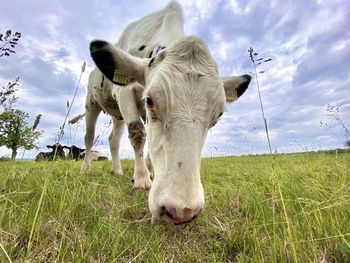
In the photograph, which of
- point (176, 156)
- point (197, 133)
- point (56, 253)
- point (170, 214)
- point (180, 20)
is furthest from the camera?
point (180, 20)

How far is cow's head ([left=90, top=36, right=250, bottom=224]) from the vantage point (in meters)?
1.93

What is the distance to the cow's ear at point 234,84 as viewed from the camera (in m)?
3.75

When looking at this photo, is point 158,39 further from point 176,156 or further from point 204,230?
point 204,230

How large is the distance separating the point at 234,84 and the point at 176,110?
5.19ft

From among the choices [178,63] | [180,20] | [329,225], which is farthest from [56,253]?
[180,20]

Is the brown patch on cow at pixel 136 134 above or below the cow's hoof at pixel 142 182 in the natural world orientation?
above

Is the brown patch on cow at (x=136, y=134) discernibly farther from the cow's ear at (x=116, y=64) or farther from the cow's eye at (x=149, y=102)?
the cow's eye at (x=149, y=102)

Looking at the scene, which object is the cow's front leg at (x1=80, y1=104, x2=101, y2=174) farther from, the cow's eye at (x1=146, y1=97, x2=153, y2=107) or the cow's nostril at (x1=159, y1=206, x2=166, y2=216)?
the cow's nostril at (x1=159, y1=206, x2=166, y2=216)

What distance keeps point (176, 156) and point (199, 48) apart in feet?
4.22

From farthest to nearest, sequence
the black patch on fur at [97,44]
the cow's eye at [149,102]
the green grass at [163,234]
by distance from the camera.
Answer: the black patch on fur at [97,44]
the cow's eye at [149,102]
the green grass at [163,234]

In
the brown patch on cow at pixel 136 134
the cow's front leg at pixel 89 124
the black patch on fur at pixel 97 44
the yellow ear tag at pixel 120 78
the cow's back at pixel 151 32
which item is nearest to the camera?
the black patch on fur at pixel 97 44

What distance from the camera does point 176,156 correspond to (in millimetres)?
2174

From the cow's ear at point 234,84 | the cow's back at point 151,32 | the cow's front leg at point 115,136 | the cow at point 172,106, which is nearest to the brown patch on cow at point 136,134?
the cow at point 172,106

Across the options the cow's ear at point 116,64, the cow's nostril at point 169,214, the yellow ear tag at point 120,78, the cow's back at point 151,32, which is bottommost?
the cow's nostril at point 169,214
